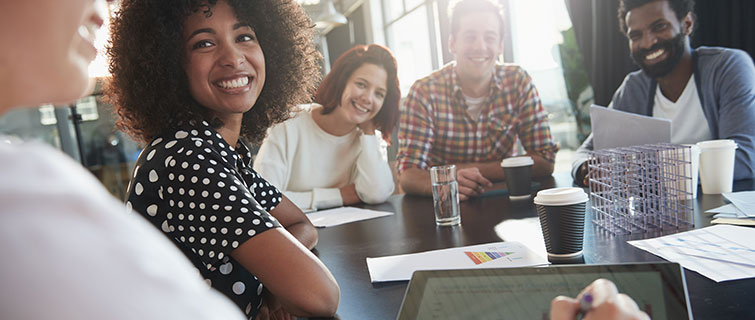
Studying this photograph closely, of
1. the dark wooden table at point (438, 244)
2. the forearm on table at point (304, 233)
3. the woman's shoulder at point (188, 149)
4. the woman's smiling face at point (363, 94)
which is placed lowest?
the dark wooden table at point (438, 244)

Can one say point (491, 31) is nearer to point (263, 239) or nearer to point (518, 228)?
point (518, 228)

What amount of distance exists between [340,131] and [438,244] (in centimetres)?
139

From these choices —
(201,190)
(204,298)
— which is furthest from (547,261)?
(204,298)

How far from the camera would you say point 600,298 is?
0.43 meters

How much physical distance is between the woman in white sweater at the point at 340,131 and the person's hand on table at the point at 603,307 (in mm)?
1721

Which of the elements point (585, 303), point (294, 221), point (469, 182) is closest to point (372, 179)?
point (469, 182)

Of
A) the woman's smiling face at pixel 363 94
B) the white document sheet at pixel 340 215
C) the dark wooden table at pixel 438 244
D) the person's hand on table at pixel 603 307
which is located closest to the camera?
the person's hand on table at pixel 603 307

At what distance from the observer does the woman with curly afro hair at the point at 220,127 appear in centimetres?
88

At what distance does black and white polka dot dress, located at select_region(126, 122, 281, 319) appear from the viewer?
35.1 inches

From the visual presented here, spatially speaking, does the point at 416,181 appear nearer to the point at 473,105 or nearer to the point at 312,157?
the point at 312,157

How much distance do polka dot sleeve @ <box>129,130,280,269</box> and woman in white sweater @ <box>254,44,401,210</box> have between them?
1211 millimetres

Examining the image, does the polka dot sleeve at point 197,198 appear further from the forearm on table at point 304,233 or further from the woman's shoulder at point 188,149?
the forearm on table at point 304,233

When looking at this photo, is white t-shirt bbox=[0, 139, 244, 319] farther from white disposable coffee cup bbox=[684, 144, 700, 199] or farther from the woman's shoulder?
white disposable coffee cup bbox=[684, 144, 700, 199]

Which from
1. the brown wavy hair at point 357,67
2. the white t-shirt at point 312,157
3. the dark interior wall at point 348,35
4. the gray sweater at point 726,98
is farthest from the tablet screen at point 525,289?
the dark interior wall at point 348,35
